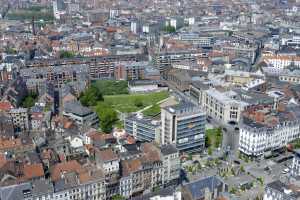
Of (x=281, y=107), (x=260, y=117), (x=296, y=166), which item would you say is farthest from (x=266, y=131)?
(x=281, y=107)

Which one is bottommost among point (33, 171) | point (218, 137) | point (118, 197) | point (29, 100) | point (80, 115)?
point (118, 197)

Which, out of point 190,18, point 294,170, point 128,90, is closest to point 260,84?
point 128,90

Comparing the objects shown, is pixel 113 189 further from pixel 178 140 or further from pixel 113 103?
pixel 113 103

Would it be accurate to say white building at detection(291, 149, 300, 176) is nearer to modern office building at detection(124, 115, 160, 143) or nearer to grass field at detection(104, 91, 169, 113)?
modern office building at detection(124, 115, 160, 143)

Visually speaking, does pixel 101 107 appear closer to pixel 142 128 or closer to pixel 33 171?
pixel 142 128

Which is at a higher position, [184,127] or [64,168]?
[184,127]

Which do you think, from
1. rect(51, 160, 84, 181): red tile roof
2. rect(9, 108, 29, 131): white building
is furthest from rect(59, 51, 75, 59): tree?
rect(51, 160, 84, 181): red tile roof
